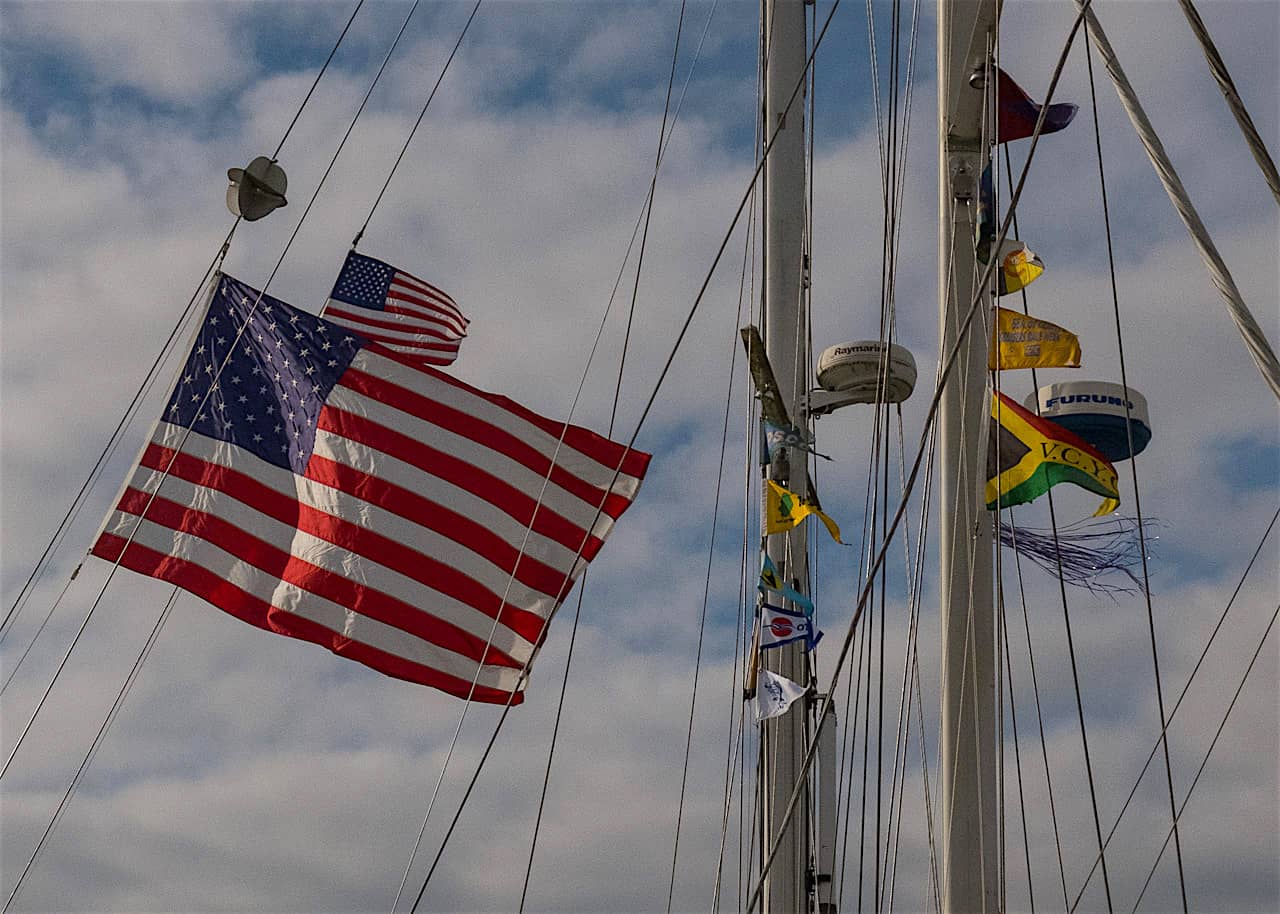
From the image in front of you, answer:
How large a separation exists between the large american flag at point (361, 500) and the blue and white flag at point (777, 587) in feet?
6.82

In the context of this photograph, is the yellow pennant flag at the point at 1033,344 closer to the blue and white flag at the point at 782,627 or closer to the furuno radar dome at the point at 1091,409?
the furuno radar dome at the point at 1091,409

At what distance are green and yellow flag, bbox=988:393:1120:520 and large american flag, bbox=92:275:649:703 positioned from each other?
2950mm

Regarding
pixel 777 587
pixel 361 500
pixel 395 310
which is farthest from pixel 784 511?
pixel 395 310

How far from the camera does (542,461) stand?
13.2 m

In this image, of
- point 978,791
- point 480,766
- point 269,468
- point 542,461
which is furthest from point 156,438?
point 978,791

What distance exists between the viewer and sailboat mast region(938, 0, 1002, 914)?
8.89 m

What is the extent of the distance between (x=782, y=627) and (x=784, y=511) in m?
1.08

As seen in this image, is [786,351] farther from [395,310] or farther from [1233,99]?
[1233,99]

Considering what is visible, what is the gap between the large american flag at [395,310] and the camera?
1622 cm

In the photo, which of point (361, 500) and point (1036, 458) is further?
point (361, 500)

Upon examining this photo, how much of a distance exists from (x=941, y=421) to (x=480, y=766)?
11.8 ft

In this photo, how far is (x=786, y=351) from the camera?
630 inches

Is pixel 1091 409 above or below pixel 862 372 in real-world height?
below

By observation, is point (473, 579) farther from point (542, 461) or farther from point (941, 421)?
point (941, 421)
